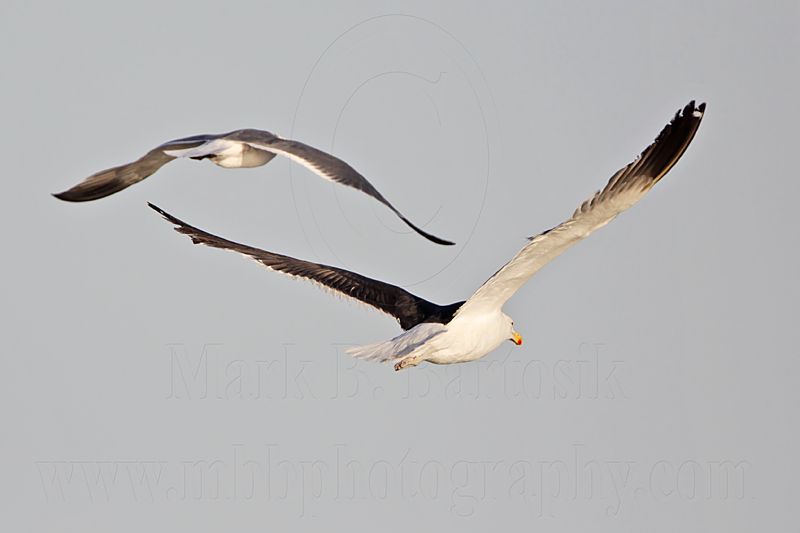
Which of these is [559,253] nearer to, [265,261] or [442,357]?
[442,357]

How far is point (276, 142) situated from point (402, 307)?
2.27 meters

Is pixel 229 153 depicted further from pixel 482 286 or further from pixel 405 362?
pixel 482 286

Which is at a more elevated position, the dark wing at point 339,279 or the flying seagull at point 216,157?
the flying seagull at point 216,157

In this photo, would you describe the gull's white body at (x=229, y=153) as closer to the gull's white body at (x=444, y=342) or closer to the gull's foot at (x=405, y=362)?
the gull's white body at (x=444, y=342)

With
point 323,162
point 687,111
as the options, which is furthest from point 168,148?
point 687,111

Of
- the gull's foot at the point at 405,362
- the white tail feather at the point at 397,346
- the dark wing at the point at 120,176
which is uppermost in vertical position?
the dark wing at the point at 120,176

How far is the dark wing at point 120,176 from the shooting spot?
14.2m

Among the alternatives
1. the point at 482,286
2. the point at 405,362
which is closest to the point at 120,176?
the point at 405,362

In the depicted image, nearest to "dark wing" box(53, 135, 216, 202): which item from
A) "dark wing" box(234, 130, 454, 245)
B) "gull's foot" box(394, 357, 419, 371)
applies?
Result: "dark wing" box(234, 130, 454, 245)

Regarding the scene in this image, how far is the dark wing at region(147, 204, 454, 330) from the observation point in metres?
15.6

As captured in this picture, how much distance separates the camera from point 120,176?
46.7 ft

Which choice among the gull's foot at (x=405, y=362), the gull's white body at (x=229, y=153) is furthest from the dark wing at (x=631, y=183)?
the gull's white body at (x=229, y=153)

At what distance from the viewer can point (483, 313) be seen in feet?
46.2

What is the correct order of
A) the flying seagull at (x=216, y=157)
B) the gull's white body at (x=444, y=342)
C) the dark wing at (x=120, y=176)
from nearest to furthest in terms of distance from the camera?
the gull's white body at (x=444, y=342) < the flying seagull at (x=216, y=157) < the dark wing at (x=120, y=176)
